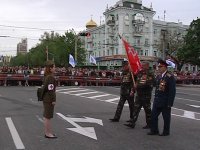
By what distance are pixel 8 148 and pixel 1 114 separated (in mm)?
5620

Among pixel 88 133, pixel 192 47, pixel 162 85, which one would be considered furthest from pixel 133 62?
pixel 192 47

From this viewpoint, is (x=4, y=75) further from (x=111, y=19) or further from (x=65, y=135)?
(x=111, y=19)

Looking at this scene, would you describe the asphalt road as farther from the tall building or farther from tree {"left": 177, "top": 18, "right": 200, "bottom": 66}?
the tall building

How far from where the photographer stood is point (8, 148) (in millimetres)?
8445

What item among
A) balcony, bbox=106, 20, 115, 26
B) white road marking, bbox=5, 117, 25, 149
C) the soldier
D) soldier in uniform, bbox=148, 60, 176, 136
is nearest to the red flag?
the soldier

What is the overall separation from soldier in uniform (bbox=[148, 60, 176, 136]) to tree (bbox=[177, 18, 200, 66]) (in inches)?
2138

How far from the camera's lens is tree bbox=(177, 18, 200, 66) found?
6378 centimetres

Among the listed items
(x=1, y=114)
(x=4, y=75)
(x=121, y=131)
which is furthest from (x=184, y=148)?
(x=4, y=75)

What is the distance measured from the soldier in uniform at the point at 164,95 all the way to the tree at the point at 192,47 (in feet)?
178

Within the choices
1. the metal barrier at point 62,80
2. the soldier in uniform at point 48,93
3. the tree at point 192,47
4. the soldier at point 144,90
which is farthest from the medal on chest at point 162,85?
the tree at point 192,47

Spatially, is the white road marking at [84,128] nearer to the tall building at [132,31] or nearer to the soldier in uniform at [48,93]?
the soldier in uniform at [48,93]

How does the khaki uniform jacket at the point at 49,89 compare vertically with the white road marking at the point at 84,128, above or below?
above

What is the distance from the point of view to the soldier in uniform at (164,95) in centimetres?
1010

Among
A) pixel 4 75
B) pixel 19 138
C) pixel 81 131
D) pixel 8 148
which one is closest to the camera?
pixel 8 148
